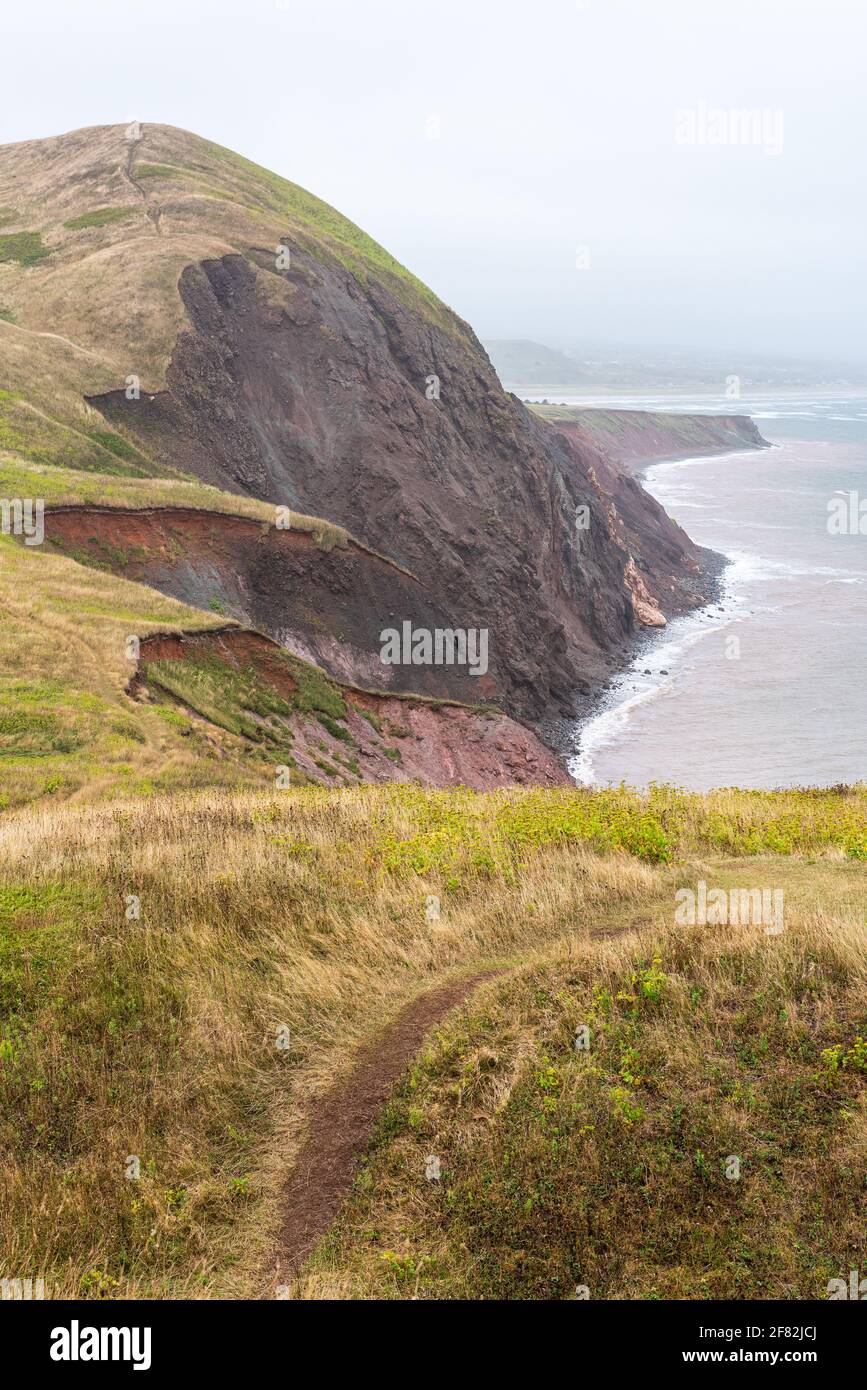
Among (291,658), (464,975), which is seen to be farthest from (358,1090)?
(291,658)

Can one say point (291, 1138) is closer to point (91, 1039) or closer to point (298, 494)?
point (91, 1039)

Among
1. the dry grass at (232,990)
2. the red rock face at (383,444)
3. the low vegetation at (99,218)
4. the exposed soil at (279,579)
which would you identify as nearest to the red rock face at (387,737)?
the exposed soil at (279,579)

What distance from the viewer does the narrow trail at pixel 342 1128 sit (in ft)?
18.6

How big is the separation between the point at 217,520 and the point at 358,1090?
28636 millimetres

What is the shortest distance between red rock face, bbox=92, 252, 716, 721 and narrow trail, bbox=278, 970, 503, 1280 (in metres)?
31.9

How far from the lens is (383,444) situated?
155 feet

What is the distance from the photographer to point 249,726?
899 inches

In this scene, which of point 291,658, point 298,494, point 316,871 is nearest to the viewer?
point 316,871

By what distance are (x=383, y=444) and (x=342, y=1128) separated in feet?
144

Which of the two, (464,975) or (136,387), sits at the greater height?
(136,387)

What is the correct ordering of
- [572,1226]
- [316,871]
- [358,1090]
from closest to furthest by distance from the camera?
[572,1226] < [358,1090] < [316,871]

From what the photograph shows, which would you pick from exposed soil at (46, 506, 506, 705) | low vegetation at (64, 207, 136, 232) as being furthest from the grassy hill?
low vegetation at (64, 207, 136, 232)

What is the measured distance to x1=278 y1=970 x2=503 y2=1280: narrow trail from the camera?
5684 mm

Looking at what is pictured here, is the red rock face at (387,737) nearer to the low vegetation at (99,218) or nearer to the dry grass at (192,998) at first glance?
the dry grass at (192,998)
